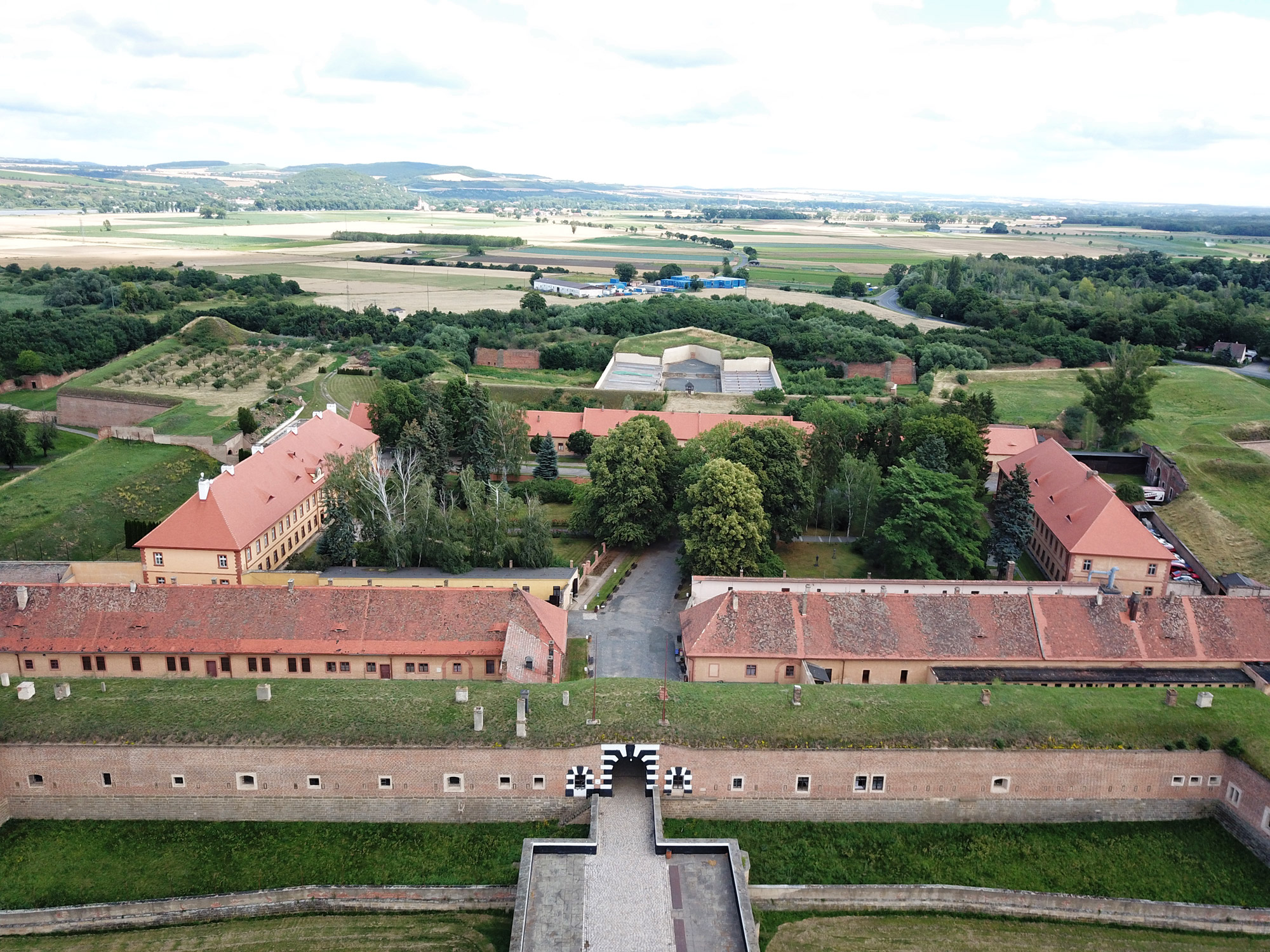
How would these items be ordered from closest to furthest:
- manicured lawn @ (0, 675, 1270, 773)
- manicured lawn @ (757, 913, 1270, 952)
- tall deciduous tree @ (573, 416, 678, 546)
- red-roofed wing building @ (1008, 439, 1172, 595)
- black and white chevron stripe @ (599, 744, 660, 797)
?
manicured lawn @ (757, 913, 1270, 952)
black and white chevron stripe @ (599, 744, 660, 797)
manicured lawn @ (0, 675, 1270, 773)
red-roofed wing building @ (1008, 439, 1172, 595)
tall deciduous tree @ (573, 416, 678, 546)

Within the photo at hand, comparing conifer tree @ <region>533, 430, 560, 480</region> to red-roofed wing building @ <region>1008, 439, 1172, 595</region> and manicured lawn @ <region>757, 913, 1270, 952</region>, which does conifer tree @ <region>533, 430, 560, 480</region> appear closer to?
red-roofed wing building @ <region>1008, 439, 1172, 595</region>

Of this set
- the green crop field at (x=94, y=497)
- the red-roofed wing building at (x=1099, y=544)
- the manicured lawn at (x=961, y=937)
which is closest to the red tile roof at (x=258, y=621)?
the manicured lawn at (x=961, y=937)

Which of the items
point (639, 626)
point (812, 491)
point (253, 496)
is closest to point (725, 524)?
point (639, 626)

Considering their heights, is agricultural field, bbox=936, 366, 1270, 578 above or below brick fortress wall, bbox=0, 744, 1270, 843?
above

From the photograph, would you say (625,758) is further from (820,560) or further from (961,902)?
(820,560)

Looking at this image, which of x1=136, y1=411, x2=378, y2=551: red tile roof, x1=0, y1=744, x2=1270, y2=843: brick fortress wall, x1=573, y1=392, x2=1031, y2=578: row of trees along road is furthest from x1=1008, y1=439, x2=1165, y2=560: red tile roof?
x1=136, y1=411, x2=378, y2=551: red tile roof

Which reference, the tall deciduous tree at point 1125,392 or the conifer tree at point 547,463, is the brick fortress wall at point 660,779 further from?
the tall deciduous tree at point 1125,392

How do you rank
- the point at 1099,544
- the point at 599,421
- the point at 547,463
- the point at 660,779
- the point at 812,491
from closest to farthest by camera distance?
the point at 660,779 < the point at 1099,544 < the point at 812,491 < the point at 547,463 < the point at 599,421
